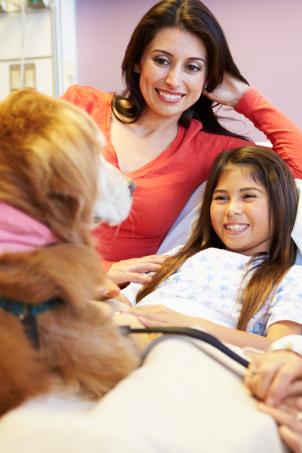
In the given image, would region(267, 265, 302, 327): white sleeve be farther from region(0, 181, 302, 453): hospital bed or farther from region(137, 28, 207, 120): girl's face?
region(137, 28, 207, 120): girl's face

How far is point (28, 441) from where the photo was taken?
582mm

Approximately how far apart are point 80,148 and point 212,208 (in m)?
0.76

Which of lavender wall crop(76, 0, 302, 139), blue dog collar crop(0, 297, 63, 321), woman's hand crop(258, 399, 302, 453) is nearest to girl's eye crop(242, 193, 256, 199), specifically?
woman's hand crop(258, 399, 302, 453)

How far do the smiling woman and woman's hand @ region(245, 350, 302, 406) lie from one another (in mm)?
644

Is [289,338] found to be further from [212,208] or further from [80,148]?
[212,208]

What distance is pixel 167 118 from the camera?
1.66 meters

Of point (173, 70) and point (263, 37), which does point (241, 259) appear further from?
point (263, 37)

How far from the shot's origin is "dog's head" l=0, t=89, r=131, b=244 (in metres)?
0.68

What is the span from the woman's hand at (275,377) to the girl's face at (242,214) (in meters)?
0.57

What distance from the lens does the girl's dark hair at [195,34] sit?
4.92ft

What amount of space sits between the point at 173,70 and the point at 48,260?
38.5 inches

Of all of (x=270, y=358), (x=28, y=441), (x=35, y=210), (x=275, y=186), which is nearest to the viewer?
(x=28, y=441)

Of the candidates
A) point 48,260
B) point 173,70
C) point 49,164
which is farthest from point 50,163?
point 173,70

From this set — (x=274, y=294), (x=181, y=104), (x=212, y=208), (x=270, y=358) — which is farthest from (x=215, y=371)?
(x=181, y=104)
